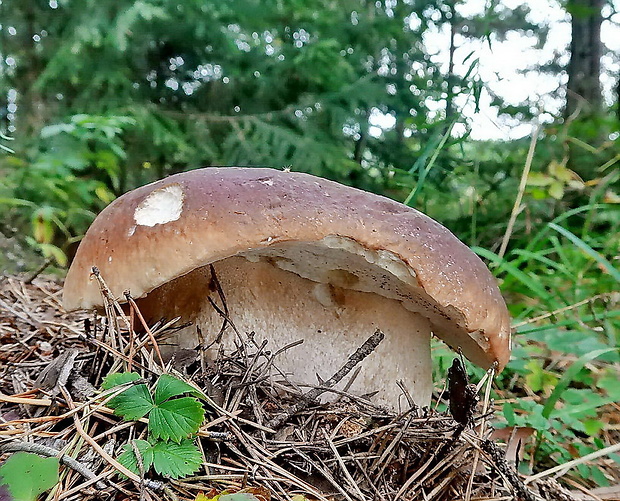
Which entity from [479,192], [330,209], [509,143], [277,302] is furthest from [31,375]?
[509,143]

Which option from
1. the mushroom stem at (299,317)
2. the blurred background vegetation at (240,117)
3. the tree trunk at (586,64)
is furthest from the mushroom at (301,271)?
the tree trunk at (586,64)

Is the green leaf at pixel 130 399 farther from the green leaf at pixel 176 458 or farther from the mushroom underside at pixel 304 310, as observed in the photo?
the mushroom underside at pixel 304 310

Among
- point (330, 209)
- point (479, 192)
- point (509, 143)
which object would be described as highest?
point (330, 209)

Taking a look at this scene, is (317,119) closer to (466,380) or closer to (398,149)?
(398,149)

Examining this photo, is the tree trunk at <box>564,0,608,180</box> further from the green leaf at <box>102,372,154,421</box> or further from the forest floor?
the green leaf at <box>102,372,154,421</box>

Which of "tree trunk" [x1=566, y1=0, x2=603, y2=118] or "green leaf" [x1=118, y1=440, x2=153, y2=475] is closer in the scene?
"green leaf" [x1=118, y1=440, x2=153, y2=475]

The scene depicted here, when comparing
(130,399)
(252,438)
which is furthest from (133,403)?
(252,438)

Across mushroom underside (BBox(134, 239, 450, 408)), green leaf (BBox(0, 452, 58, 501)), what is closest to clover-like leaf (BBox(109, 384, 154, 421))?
green leaf (BBox(0, 452, 58, 501))
